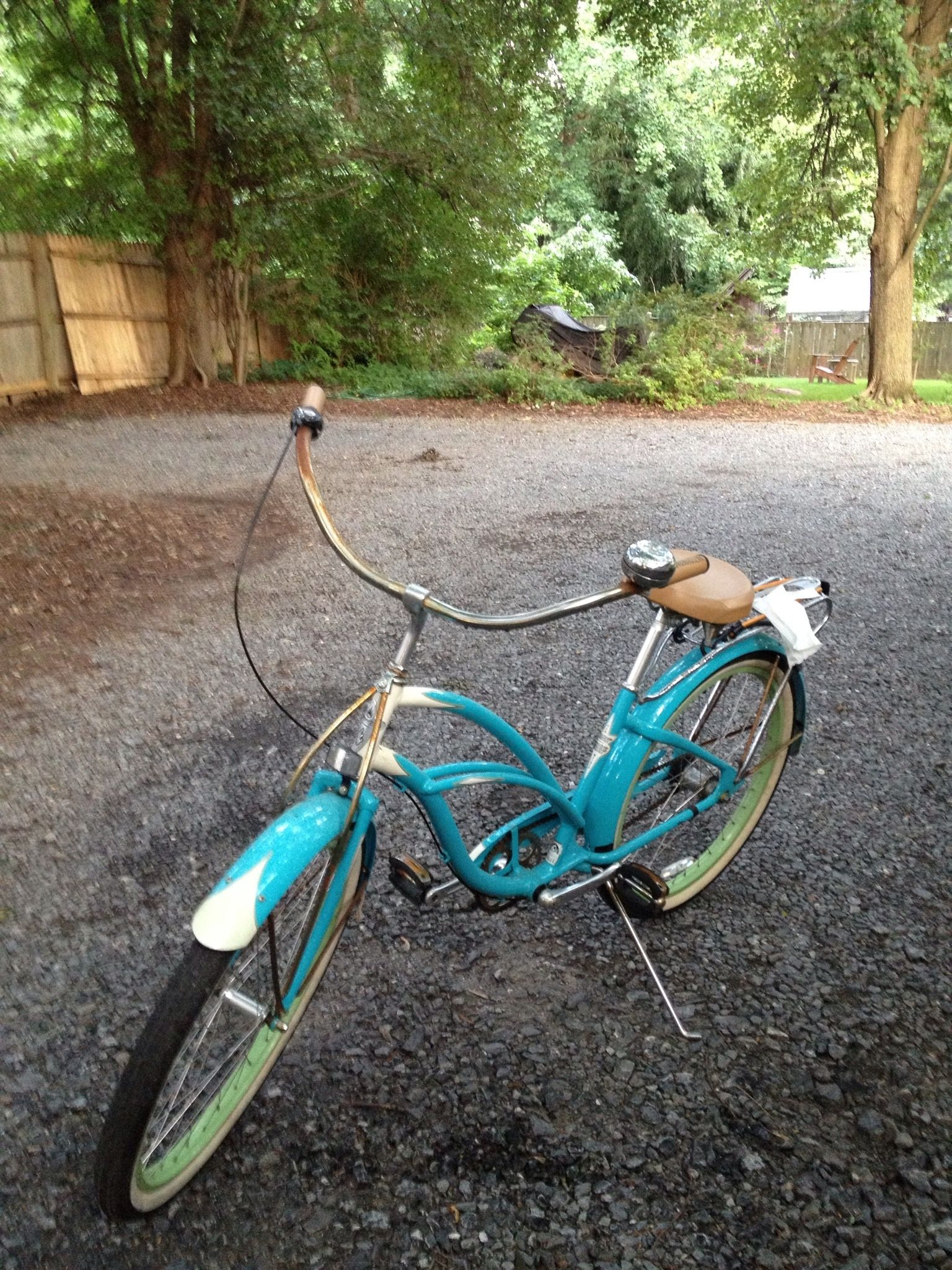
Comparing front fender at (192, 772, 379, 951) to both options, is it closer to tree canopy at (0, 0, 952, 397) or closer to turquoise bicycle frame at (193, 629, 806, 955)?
turquoise bicycle frame at (193, 629, 806, 955)

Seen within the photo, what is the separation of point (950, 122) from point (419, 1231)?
17.0 m

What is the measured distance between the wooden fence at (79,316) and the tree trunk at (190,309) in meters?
0.54

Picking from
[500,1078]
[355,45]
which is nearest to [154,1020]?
[500,1078]

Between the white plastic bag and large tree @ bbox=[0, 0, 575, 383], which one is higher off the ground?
large tree @ bbox=[0, 0, 575, 383]

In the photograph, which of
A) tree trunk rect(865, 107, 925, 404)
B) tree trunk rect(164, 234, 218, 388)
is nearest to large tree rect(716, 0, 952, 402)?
tree trunk rect(865, 107, 925, 404)

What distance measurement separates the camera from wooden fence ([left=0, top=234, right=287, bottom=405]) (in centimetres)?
1273

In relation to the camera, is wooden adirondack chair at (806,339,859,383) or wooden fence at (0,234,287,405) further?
wooden adirondack chair at (806,339,859,383)

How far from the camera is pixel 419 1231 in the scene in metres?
1.83

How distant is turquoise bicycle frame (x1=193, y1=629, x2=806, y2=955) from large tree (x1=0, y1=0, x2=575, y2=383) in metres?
12.3

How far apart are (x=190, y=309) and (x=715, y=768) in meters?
13.8

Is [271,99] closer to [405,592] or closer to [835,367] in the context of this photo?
[405,592]

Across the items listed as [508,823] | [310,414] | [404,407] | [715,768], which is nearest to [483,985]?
[508,823]

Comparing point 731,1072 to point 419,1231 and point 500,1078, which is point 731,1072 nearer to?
point 500,1078

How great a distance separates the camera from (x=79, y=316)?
44.5 feet
